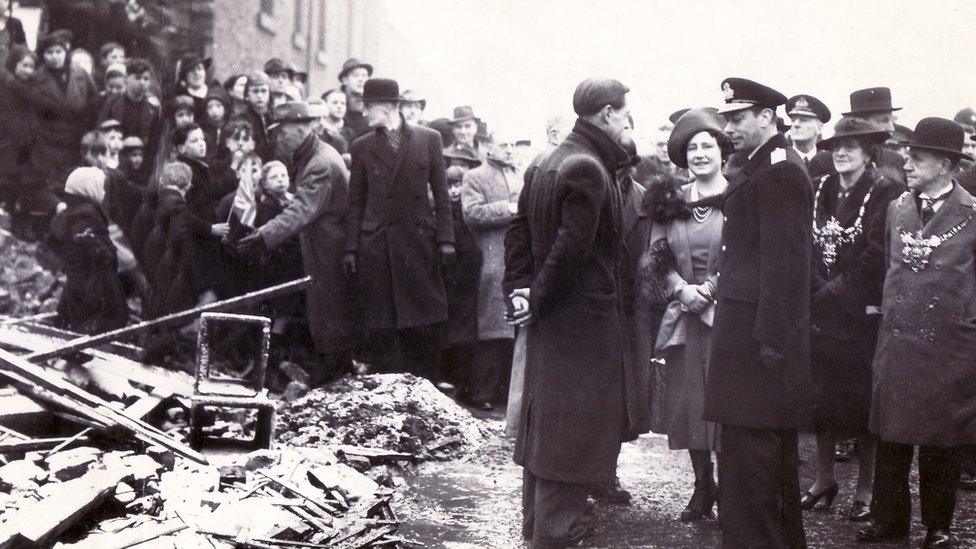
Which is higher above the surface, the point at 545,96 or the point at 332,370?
the point at 545,96

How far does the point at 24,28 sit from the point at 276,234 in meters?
5.18

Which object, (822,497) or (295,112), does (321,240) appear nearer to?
(295,112)

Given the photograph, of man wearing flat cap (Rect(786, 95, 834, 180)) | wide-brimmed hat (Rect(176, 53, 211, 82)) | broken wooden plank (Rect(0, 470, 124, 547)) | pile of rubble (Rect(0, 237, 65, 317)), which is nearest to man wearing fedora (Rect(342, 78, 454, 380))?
man wearing flat cap (Rect(786, 95, 834, 180))

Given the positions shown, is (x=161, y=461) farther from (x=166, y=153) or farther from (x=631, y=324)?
(x=166, y=153)

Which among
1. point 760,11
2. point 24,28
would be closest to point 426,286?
point 760,11

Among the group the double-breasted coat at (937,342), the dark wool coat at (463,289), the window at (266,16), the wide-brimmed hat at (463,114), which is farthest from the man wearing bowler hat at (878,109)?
the window at (266,16)

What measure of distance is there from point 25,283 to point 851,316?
317 inches

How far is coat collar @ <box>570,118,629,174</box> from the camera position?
17.6 feet

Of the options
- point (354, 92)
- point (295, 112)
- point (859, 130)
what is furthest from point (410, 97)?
point (859, 130)

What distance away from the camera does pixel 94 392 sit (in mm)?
7805

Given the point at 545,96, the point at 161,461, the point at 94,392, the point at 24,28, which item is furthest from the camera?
the point at 24,28

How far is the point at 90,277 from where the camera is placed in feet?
32.0

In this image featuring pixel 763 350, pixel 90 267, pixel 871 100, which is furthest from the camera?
pixel 90 267

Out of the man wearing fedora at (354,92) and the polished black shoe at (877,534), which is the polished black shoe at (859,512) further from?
the man wearing fedora at (354,92)
